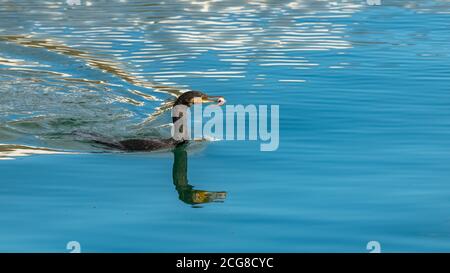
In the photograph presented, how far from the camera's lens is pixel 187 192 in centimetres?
1112

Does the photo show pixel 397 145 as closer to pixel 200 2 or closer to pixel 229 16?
pixel 229 16

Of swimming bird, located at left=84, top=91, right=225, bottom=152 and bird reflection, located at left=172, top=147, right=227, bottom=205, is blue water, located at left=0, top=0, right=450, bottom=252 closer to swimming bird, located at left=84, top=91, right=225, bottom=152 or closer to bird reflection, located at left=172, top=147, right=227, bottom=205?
bird reflection, located at left=172, top=147, right=227, bottom=205

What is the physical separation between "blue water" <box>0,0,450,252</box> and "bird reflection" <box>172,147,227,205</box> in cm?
5

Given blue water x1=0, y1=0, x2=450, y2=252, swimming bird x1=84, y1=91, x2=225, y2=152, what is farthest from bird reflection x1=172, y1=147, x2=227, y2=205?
swimming bird x1=84, y1=91, x2=225, y2=152

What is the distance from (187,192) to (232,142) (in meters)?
2.22

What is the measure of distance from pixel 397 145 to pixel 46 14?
12297 millimetres

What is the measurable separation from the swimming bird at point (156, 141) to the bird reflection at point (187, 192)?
66 centimetres

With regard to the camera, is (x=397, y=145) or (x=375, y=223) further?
(x=397, y=145)

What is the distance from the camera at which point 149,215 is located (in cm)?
1003

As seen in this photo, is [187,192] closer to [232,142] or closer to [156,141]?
[232,142]

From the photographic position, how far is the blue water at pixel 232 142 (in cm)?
963

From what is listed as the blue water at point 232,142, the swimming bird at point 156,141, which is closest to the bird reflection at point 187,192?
the blue water at point 232,142

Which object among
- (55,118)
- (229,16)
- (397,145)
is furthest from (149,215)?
(229,16)

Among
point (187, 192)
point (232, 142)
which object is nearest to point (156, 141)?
point (232, 142)
